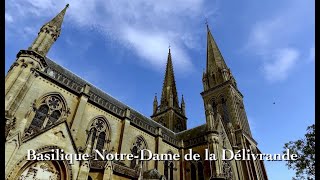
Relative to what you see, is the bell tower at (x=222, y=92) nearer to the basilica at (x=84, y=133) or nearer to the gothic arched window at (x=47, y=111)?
the basilica at (x=84, y=133)

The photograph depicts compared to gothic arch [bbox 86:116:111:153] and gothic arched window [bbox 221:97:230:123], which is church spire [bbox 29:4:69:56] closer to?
gothic arch [bbox 86:116:111:153]

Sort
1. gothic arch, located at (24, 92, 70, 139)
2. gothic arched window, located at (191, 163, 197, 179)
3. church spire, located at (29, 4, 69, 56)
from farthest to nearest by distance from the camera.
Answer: gothic arched window, located at (191, 163, 197, 179) → church spire, located at (29, 4, 69, 56) → gothic arch, located at (24, 92, 70, 139)

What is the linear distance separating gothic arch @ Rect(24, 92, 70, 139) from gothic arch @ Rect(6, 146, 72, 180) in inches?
151

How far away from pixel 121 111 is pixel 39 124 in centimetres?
857

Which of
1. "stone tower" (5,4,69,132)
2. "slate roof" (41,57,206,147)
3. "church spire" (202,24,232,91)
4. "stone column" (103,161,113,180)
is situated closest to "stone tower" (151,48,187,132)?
"church spire" (202,24,232,91)

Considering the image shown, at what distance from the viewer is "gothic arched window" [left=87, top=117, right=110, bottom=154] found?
63.2 ft

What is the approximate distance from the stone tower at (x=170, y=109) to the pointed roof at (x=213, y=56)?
945 centimetres

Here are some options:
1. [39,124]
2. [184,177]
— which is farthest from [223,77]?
[39,124]

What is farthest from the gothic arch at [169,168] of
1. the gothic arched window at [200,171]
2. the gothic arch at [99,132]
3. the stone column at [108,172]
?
the stone column at [108,172]

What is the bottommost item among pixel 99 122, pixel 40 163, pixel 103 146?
pixel 40 163

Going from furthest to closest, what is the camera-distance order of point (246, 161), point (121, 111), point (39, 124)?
point (246, 161) < point (121, 111) < point (39, 124)

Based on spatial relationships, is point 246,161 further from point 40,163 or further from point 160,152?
point 40,163

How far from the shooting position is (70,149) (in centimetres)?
1284

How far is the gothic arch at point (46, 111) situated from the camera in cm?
1558
